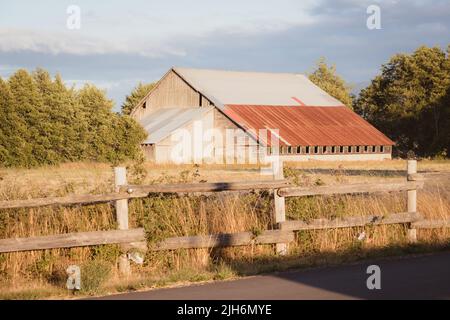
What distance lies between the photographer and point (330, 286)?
1006 centimetres

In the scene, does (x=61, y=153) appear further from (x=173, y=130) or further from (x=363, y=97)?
(x=363, y=97)

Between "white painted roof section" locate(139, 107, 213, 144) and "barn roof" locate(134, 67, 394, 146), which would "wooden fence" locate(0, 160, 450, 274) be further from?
"barn roof" locate(134, 67, 394, 146)

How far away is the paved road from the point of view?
372 inches

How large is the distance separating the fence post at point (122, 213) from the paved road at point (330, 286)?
5.81 ft

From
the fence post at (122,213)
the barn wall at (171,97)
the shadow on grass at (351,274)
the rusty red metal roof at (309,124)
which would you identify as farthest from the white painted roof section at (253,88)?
the fence post at (122,213)

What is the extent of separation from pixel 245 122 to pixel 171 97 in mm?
11885

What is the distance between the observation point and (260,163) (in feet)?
216

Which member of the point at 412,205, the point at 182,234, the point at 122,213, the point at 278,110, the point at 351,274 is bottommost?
the point at 351,274

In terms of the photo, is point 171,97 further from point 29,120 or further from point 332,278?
point 332,278

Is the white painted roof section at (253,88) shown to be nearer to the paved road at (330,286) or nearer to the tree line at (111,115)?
the tree line at (111,115)

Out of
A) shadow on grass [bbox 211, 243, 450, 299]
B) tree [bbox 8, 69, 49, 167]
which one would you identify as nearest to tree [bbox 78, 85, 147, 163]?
tree [bbox 8, 69, 49, 167]

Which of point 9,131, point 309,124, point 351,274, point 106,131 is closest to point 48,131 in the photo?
point 9,131

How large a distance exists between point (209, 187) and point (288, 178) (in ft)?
5.33
